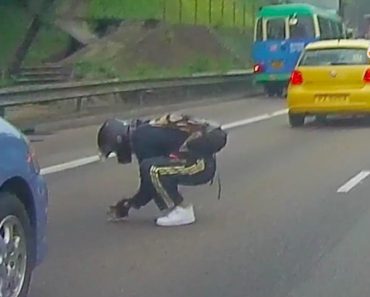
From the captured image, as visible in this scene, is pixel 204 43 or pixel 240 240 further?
pixel 204 43

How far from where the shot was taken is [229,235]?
10.1 metres

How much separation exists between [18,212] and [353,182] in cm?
729

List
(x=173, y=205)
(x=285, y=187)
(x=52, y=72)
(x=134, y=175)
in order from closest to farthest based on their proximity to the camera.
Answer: (x=173, y=205)
(x=285, y=187)
(x=134, y=175)
(x=52, y=72)

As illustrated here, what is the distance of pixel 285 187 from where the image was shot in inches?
528

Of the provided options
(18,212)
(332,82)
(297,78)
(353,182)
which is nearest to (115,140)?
(18,212)

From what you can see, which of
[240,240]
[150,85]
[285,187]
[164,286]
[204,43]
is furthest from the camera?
[204,43]

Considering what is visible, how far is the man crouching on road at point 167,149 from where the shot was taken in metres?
10.2

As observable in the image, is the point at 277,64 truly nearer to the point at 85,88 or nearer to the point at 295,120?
the point at 85,88

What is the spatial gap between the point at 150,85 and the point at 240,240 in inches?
719

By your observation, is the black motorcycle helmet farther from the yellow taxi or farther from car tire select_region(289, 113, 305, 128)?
car tire select_region(289, 113, 305, 128)

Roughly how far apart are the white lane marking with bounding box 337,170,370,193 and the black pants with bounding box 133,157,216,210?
2.99 meters

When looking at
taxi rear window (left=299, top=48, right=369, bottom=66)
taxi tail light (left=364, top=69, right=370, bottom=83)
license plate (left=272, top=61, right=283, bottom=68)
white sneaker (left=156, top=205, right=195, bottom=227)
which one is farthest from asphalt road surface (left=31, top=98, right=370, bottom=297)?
license plate (left=272, top=61, right=283, bottom=68)

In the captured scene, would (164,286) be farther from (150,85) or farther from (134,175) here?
(150,85)

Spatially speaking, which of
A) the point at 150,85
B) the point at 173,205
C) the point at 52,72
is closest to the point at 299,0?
the point at 52,72
